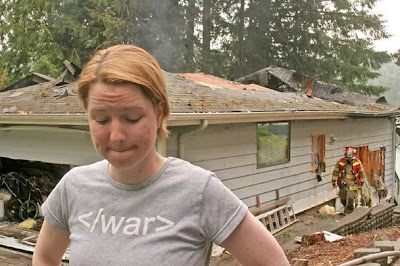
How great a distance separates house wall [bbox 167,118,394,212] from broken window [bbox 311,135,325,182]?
19 centimetres

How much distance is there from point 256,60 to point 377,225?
13861 millimetres

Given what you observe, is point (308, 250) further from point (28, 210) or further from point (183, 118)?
point (28, 210)

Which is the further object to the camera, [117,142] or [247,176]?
[247,176]

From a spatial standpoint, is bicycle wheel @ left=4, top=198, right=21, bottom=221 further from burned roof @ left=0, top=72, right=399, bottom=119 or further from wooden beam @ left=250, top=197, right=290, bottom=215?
wooden beam @ left=250, top=197, right=290, bottom=215

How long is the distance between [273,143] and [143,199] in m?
8.99

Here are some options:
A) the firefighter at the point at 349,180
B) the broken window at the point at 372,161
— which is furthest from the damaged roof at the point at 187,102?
the broken window at the point at 372,161

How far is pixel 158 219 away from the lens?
4.28 ft

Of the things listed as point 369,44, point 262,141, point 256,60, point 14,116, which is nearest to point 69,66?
point 14,116

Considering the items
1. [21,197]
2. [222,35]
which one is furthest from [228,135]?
[222,35]

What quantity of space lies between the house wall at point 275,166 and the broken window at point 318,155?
0.61 feet

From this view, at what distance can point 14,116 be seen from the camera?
7.80 meters

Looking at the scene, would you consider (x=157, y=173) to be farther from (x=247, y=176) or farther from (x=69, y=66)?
(x=69, y=66)

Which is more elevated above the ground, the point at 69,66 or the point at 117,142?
the point at 69,66

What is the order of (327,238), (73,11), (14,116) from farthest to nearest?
(73,11)
(327,238)
(14,116)
